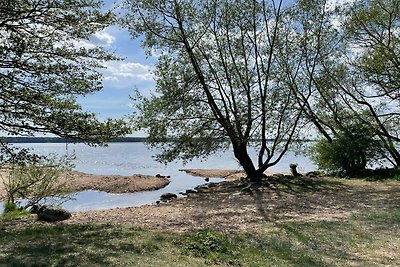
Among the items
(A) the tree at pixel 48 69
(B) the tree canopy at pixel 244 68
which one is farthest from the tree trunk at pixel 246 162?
(A) the tree at pixel 48 69

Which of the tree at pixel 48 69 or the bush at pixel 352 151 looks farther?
the bush at pixel 352 151

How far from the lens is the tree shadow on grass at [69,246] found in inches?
239

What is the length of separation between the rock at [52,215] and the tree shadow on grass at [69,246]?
70.3 inches

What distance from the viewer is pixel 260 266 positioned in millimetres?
6406

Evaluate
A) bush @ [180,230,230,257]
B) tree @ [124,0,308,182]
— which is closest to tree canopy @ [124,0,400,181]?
tree @ [124,0,308,182]

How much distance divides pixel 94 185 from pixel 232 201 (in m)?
23.1

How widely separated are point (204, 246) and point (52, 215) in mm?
5162

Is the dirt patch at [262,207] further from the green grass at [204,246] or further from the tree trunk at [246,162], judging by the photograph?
the green grass at [204,246]

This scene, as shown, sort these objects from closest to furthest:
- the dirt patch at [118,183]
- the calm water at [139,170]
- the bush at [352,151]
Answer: the bush at [352,151], the calm water at [139,170], the dirt patch at [118,183]

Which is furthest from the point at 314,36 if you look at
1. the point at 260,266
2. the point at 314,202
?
the point at 260,266

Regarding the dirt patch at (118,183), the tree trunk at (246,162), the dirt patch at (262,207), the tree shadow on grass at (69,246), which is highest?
the tree trunk at (246,162)

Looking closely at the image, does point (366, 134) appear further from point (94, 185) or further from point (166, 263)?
point (94, 185)

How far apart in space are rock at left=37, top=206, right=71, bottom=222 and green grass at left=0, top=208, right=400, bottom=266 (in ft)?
5.28

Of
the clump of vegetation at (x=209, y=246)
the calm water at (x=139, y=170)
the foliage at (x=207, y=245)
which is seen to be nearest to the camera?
the clump of vegetation at (x=209, y=246)
